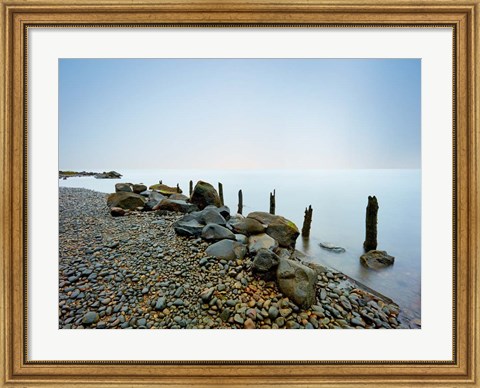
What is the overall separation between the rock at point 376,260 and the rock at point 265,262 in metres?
2.95

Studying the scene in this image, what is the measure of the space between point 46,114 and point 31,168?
43 centimetres

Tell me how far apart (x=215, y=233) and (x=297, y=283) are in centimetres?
113

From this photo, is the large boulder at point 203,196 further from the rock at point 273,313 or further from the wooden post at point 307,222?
the wooden post at point 307,222

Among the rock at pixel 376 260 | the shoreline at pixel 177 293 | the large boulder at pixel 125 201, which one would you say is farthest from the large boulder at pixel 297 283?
the large boulder at pixel 125 201

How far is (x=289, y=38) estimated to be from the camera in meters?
1.42

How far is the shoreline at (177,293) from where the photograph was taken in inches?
61.8

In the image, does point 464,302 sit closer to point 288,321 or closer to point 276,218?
point 288,321

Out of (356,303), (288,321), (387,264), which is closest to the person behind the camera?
(288,321)

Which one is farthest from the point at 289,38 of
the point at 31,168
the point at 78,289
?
the point at 78,289

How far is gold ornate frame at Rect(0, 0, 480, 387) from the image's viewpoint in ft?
4.24

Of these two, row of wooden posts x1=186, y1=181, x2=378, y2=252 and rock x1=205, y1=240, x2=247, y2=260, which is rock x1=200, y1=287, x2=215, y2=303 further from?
row of wooden posts x1=186, y1=181, x2=378, y2=252

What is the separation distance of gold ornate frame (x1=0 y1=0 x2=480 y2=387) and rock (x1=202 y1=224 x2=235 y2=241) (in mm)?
1265

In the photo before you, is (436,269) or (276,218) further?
(276,218)

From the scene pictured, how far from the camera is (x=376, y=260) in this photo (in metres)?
4.05
